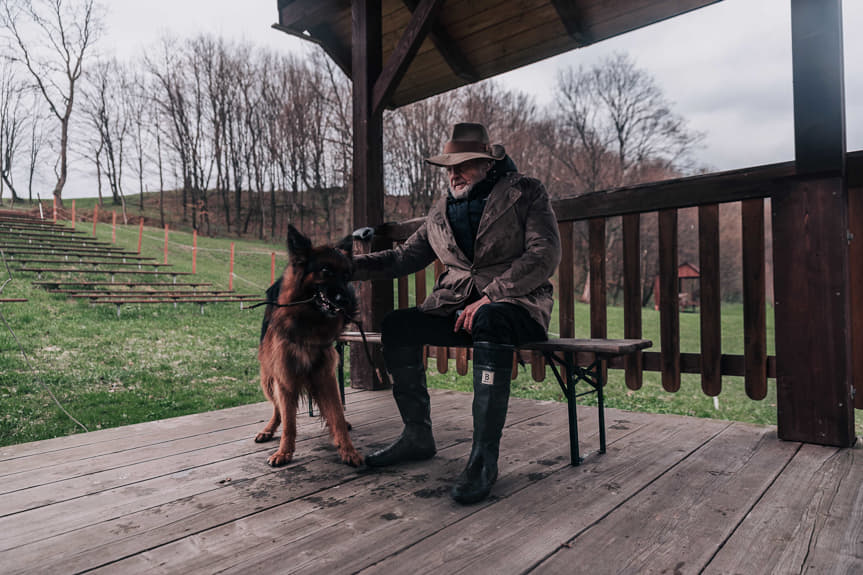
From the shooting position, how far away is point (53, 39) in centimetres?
863

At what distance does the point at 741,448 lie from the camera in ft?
7.90

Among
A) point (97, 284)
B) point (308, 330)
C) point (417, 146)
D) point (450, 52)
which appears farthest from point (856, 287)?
point (417, 146)

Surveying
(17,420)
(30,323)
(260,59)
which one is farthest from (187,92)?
(17,420)

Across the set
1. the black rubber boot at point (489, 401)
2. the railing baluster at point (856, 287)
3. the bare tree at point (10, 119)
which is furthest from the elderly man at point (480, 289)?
the bare tree at point (10, 119)

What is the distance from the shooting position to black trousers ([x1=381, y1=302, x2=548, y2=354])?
6.64ft

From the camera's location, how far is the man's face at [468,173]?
2432 millimetres

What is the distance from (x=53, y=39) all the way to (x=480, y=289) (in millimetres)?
10037

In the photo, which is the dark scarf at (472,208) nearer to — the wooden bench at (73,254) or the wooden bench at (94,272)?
the wooden bench at (73,254)

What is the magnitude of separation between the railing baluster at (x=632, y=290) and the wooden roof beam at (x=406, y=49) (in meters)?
1.89

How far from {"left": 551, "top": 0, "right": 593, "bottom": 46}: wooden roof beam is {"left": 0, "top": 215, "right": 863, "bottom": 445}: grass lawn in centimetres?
282

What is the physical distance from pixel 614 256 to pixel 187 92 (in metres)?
19.3

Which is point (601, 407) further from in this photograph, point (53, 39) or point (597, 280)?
point (53, 39)

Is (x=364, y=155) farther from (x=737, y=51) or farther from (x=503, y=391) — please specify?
(x=737, y=51)

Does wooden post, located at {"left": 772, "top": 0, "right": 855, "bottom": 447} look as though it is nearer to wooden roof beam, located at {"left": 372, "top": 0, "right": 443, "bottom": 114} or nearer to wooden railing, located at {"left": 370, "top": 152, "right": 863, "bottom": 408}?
wooden railing, located at {"left": 370, "top": 152, "right": 863, "bottom": 408}
